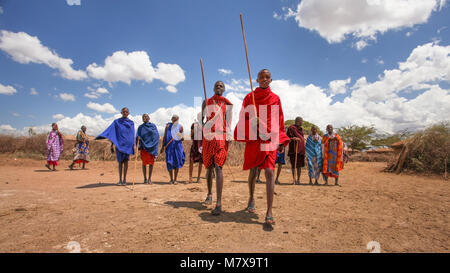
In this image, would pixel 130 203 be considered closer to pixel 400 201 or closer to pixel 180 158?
pixel 180 158

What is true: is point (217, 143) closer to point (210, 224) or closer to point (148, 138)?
point (210, 224)

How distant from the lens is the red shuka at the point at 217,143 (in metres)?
3.47

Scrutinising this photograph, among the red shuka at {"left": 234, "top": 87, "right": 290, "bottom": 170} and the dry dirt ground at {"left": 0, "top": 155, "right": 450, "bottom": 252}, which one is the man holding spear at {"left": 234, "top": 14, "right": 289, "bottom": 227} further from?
the dry dirt ground at {"left": 0, "top": 155, "right": 450, "bottom": 252}

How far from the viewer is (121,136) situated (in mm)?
6094

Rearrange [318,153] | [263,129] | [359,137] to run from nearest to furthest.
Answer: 1. [263,129]
2. [318,153]
3. [359,137]

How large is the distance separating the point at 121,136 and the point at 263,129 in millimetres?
4644

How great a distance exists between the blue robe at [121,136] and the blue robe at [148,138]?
0.25 m

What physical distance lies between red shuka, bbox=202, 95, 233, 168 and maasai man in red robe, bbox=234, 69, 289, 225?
0.29 metres

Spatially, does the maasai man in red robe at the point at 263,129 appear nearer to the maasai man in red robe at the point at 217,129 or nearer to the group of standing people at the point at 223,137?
the group of standing people at the point at 223,137

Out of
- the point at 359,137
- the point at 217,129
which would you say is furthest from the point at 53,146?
the point at 359,137

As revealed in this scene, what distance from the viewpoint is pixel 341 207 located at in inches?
154

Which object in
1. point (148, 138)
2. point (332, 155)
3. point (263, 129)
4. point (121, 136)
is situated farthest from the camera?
point (332, 155)

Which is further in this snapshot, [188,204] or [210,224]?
[188,204]

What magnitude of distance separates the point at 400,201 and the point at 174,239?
4639mm
